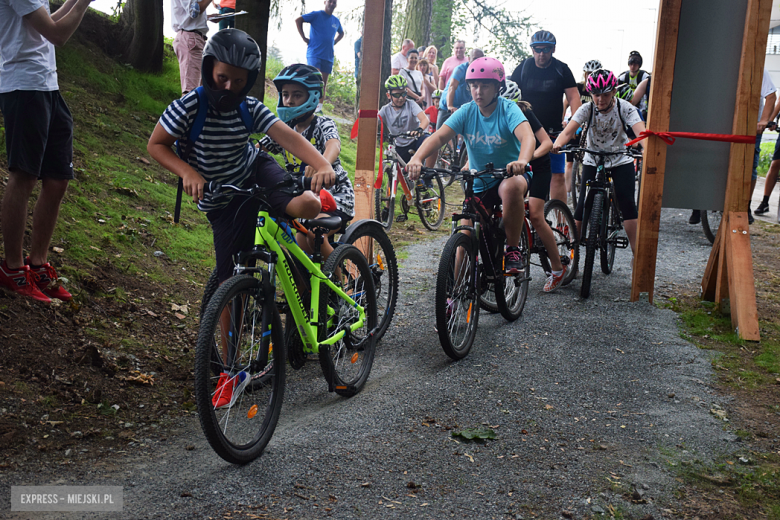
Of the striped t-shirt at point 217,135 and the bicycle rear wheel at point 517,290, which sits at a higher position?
the striped t-shirt at point 217,135

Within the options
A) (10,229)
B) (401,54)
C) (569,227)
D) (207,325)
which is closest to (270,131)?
(207,325)

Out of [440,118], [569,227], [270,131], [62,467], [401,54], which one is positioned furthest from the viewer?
[401,54]

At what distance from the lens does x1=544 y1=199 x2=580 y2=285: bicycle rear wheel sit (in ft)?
23.5

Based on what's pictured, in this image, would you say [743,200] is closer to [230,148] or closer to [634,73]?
[230,148]

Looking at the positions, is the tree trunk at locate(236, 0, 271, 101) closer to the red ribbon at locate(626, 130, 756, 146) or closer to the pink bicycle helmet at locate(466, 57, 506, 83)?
the pink bicycle helmet at locate(466, 57, 506, 83)

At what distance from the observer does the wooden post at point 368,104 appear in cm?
609

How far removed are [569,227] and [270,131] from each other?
448 cm

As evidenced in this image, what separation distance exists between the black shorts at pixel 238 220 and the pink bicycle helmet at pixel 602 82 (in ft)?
13.3

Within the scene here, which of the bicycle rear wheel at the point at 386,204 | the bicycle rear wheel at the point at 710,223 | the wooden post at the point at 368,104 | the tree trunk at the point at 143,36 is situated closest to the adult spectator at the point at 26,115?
the wooden post at the point at 368,104

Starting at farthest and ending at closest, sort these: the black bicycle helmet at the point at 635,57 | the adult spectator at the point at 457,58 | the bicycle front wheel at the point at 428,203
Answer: the adult spectator at the point at 457,58, the black bicycle helmet at the point at 635,57, the bicycle front wheel at the point at 428,203

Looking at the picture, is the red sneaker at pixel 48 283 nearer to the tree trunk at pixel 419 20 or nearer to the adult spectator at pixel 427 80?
the adult spectator at pixel 427 80

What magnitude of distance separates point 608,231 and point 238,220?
4.92 m

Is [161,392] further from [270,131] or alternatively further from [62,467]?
[270,131]

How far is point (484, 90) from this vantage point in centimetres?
532
